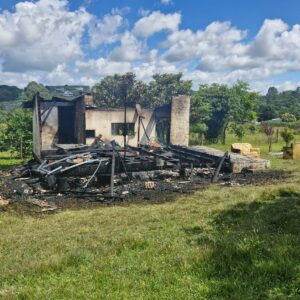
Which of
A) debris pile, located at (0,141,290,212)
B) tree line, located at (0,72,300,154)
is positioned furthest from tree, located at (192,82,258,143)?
debris pile, located at (0,141,290,212)

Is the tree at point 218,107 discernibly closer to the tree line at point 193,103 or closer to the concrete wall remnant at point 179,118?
the tree line at point 193,103

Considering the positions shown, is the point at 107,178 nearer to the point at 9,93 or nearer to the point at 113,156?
the point at 113,156

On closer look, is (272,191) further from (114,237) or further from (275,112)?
(275,112)

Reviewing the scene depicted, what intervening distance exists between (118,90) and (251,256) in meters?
53.3

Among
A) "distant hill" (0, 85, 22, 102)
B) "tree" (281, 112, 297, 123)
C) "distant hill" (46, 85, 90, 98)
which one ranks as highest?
"distant hill" (0, 85, 22, 102)

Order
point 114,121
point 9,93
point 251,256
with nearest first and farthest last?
point 251,256 < point 114,121 < point 9,93

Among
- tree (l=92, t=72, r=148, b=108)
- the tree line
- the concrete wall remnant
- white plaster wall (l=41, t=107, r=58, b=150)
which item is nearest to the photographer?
white plaster wall (l=41, t=107, r=58, b=150)

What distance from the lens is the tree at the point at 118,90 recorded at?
5231 centimetres

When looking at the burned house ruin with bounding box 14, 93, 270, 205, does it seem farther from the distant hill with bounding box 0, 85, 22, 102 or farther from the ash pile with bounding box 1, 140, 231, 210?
the distant hill with bounding box 0, 85, 22, 102

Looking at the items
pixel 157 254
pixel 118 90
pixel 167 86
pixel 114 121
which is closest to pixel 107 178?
pixel 157 254

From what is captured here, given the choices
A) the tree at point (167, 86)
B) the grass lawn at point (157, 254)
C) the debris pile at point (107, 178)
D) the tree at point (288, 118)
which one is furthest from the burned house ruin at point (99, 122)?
the tree at point (288, 118)

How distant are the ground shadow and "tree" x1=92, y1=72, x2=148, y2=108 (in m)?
42.5

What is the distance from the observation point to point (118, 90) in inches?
2261

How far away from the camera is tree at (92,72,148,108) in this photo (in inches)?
2060
